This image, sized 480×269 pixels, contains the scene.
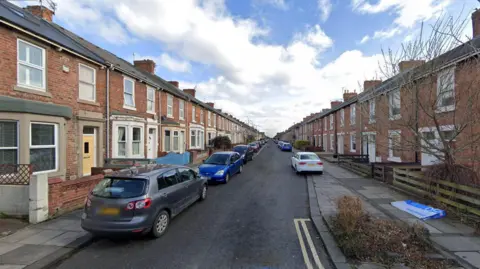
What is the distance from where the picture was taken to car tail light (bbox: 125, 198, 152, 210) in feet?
15.8

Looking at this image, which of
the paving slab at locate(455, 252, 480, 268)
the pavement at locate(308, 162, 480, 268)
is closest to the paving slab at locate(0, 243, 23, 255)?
the pavement at locate(308, 162, 480, 268)

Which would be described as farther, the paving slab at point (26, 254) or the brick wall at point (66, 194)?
the brick wall at point (66, 194)

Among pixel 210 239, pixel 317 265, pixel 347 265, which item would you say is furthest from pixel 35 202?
pixel 347 265

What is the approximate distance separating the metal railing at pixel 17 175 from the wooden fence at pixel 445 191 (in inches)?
461

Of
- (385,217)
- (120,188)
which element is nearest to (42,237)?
(120,188)

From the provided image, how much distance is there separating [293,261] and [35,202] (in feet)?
21.2

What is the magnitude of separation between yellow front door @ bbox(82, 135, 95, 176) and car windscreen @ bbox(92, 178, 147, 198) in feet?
22.1

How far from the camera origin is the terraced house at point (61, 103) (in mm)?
7594

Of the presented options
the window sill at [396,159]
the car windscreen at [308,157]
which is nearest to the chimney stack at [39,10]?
the car windscreen at [308,157]

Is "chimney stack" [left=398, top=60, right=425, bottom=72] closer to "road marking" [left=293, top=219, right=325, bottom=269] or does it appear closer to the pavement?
the pavement

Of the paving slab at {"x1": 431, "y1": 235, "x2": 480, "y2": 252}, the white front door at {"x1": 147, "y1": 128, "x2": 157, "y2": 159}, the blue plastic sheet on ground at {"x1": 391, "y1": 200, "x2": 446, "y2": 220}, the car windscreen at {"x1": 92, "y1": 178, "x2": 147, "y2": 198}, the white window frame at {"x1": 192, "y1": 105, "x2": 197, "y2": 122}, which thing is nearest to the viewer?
the paving slab at {"x1": 431, "y1": 235, "x2": 480, "y2": 252}

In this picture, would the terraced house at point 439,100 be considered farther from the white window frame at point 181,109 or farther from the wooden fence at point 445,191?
the white window frame at point 181,109

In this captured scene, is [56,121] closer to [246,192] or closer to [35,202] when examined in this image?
[35,202]

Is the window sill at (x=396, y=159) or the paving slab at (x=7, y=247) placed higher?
the window sill at (x=396, y=159)
